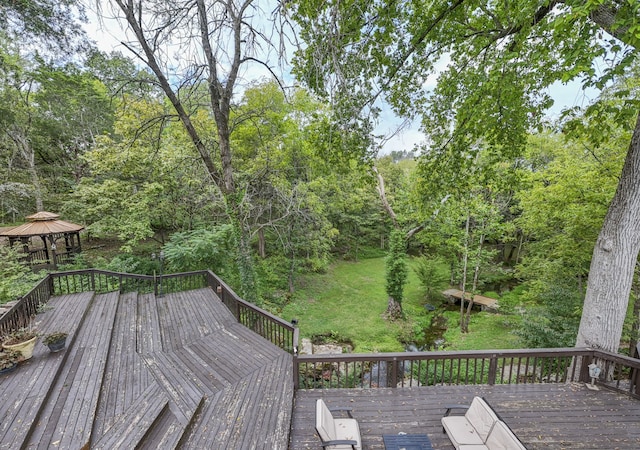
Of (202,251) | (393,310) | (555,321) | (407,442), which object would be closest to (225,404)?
(407,442)

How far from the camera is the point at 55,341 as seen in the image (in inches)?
201

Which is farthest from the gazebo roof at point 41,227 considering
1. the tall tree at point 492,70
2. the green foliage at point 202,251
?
the tall tree at point 492,70

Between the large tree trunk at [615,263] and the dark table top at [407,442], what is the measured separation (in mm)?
3688

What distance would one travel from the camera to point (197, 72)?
648cm

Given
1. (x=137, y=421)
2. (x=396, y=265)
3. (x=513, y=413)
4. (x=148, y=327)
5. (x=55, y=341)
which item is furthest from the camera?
(x=396, y=265)

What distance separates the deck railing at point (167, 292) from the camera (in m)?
5.82

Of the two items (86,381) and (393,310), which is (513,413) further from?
(393,310)

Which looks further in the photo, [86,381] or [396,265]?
[396,265]

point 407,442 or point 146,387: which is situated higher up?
point 407,442

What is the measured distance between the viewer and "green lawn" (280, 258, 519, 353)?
1048 centimetres

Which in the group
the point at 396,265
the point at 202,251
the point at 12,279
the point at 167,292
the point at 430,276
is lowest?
the point at 430,276

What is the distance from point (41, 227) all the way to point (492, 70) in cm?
1314

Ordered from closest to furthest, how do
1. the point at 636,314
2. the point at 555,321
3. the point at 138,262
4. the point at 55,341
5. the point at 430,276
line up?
the point at 55,341, the point at 636,314, the point at 555,321, the point at 138,262, the point at 430,276

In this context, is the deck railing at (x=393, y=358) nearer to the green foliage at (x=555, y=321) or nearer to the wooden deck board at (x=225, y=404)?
the wooden deck board at (x=225, y=404)
